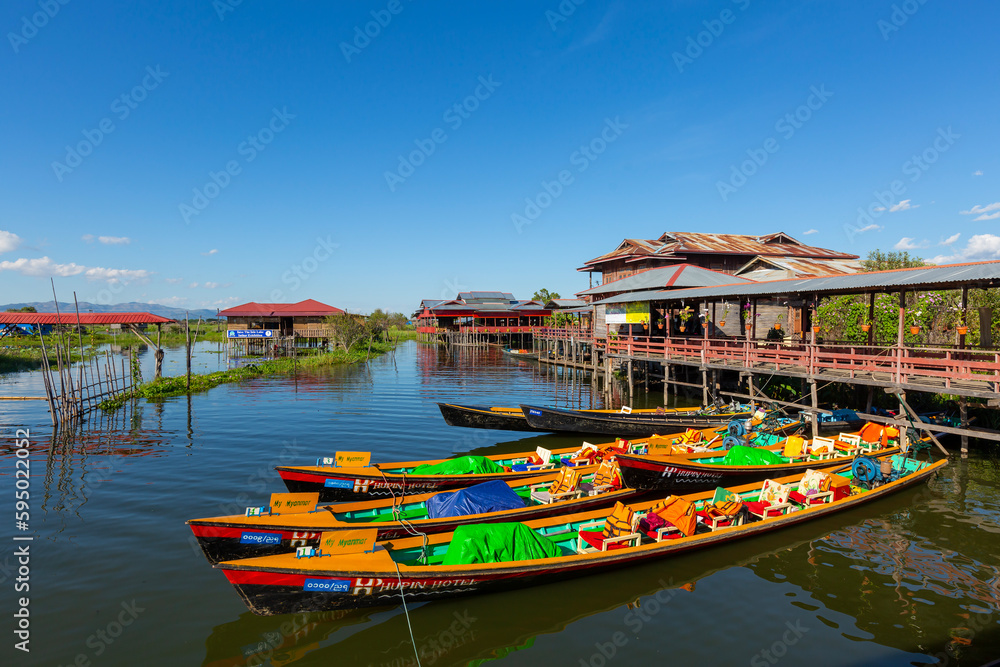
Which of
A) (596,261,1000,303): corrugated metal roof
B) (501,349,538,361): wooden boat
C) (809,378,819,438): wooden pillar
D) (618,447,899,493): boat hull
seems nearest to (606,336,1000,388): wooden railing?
(809,378,819,438): wooden pillar

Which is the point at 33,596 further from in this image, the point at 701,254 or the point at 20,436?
the point at 701,254

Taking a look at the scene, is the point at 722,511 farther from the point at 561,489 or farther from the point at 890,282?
the point at 890,282

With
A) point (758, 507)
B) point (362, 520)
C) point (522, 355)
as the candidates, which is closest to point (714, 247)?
point (522, 355)

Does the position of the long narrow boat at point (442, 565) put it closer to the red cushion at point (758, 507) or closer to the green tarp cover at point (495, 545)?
the green tarp cover at point (495, 545)

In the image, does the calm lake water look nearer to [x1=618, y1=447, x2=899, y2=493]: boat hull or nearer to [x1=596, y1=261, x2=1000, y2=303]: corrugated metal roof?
[x1=618, y1=447, x2=899, y2=493]: boat hull

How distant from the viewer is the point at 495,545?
7.59 meters

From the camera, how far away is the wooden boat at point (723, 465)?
10469 mm

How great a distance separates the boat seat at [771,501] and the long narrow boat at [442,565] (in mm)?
70

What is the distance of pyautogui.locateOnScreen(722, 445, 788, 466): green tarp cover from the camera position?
1193 centimetres

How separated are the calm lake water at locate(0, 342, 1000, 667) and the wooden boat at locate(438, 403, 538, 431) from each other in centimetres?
601

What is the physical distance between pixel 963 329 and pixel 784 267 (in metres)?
19.1

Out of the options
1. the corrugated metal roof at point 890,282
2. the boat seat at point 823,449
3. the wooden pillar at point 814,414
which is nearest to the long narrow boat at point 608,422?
the wooden pillar at point 814,414

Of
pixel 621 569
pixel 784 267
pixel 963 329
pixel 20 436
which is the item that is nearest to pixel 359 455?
pixel 621 569

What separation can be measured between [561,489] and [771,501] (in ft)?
13.8
